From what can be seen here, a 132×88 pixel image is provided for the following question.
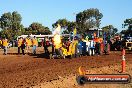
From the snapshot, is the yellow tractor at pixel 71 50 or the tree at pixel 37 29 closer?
the yellow tractor at pixel 71 50

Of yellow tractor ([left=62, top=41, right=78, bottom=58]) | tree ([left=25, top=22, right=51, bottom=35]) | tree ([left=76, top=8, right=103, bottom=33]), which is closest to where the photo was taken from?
yellow tractor ([left=62, top=41, right=78, bottom=58])

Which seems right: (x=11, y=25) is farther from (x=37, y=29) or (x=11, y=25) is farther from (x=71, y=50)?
(x=71, y=50)

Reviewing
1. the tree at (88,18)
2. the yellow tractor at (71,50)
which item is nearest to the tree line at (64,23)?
the tree at (88,18)

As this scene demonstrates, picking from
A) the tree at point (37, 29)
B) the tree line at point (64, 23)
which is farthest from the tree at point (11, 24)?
the tree at point (37, 29)

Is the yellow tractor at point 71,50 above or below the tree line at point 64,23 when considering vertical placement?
below

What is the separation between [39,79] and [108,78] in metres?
6.67

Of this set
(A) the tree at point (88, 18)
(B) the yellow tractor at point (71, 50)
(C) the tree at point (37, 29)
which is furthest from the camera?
(C) the tree at point (37, 29)

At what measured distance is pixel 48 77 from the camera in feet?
47.9

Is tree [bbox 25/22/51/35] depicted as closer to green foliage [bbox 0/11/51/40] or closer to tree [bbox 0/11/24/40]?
green foliage [bbox 0/11/51/40]

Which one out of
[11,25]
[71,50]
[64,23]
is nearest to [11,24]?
[11,25]

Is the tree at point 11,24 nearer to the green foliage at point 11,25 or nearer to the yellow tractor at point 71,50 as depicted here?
the green foliage at point 11,25

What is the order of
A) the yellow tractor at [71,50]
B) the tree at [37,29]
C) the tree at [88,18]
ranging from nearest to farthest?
the yellow tractor at [71,50] → the tree at [88,18] → the tree at [37,29]

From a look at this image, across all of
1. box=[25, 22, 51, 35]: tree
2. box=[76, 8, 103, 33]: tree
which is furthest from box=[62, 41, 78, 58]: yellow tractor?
box=[25, 22, 51, 35]: tree

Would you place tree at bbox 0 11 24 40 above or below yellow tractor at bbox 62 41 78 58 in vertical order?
above
